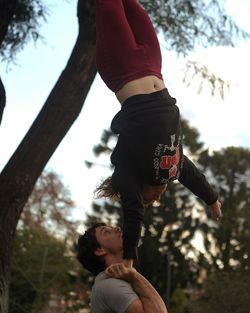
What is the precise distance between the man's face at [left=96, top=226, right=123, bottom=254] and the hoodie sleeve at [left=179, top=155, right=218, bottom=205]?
1.31 ft

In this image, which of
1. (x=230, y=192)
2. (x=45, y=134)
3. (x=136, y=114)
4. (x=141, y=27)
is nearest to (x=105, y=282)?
(x=136, y=114)

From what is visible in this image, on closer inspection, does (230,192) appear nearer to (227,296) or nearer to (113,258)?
(227,296)

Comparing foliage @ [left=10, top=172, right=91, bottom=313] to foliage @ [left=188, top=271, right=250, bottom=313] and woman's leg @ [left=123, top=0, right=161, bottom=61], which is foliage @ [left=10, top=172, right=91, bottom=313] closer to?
foliage @ [left=188, top=271, right=250, bottom=313]

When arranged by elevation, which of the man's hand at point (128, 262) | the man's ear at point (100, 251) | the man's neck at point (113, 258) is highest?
the man's ear at point (100, 251)

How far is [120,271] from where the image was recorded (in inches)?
115

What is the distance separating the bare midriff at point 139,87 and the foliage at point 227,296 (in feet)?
36.4

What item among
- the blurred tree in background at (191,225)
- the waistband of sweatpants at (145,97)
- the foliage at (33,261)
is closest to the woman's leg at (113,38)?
the waistband of sweatpants at (145,97)

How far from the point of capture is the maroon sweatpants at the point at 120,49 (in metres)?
2.80

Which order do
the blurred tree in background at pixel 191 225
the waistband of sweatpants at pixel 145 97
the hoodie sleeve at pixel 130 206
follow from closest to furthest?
the hoodie sleeve at pixel 130 206
the waistband of sweatpants at pixel 145 97
the blurred tree in background at pixel 191 225

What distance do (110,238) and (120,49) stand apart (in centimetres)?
92

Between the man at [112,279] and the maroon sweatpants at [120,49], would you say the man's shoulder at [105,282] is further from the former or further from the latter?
the maroon sweatpants at [120,49]

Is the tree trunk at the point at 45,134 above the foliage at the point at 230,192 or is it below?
below

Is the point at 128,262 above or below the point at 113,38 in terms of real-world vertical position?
below

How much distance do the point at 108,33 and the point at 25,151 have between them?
3323mm
